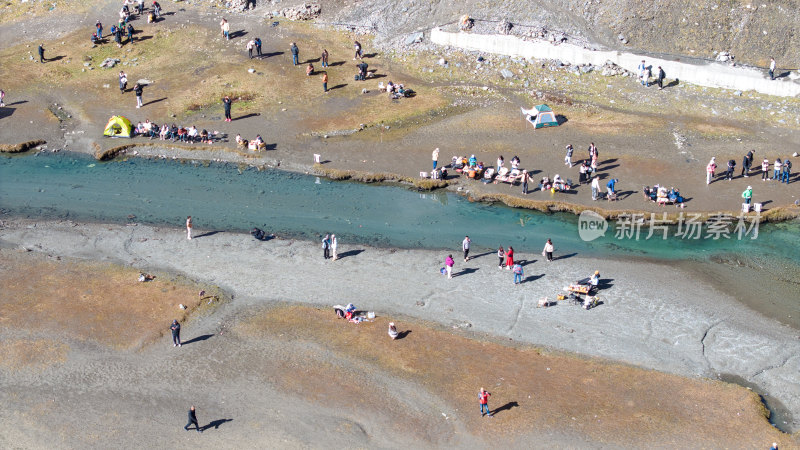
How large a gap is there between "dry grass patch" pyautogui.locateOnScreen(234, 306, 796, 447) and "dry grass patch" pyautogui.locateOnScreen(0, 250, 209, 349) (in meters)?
5.26

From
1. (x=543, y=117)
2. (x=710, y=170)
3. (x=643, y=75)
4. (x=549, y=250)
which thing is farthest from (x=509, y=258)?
(x=643, y=75)

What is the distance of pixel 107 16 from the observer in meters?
82.9

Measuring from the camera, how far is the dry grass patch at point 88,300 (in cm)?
4488

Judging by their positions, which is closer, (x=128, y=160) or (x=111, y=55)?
(x=128, y=160)

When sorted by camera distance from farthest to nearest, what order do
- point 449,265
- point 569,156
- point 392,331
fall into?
1. point 569,156
2. point 449,265
3. point 392,331

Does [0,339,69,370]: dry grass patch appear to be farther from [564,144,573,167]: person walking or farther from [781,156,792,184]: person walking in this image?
[781,156,792,184]: person walking

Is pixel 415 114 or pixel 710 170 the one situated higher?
pixel 415 114

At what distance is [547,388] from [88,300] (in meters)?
26.6

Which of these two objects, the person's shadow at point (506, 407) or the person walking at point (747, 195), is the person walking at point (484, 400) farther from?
the person walking at point (747, 195)

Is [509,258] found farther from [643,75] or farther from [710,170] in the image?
[643,75]

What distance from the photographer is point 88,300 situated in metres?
47.4

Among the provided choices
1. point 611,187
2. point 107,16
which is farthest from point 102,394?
point 107,16

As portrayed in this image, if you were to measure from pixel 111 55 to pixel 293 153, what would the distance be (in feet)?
83.3

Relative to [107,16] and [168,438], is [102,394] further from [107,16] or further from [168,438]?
[107,16]
